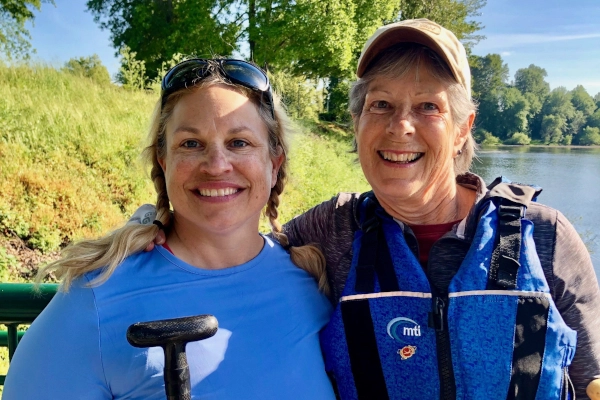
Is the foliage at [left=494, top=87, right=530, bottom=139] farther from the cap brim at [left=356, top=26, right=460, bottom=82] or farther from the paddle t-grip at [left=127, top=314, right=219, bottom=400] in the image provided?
the paddle t-grip at [left=127, top=314, right=219, bottom=400]

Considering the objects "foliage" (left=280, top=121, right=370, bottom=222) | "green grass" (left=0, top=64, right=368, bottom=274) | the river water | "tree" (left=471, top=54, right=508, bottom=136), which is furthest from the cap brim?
"tree" (left=471, top=54, right=508, bottom=136)

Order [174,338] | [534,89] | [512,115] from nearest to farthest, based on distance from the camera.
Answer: [174,338] < [512,115] < [534,89]

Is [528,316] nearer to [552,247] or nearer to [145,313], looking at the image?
[552,247]

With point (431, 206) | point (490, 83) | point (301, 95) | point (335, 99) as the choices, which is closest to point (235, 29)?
point (301, 95)

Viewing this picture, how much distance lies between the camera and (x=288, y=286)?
1839 mm

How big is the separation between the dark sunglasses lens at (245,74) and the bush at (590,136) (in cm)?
2528

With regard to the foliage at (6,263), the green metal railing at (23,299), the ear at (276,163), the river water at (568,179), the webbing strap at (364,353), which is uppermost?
the ear at (276,163)

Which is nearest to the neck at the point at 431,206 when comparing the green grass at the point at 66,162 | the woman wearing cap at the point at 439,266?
the woman wearing cap at the point at 439,266

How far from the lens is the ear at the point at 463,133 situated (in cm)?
195

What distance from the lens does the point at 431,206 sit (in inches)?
74.7

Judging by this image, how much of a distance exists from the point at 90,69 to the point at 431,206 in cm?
1451

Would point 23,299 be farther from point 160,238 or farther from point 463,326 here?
point 463,326

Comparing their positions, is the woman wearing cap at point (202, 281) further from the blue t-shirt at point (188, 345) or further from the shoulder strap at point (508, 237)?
the shoulder strap at point (508, 237)

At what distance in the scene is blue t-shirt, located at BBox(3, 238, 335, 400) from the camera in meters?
1.37
